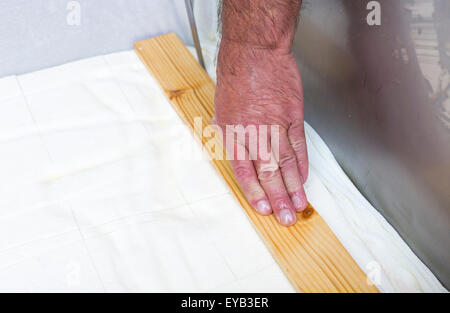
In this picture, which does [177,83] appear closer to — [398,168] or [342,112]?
[342,112]

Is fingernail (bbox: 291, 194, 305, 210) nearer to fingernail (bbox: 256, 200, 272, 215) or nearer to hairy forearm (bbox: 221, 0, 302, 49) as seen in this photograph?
fingernail (bbox: 256, 200, 272, 215)

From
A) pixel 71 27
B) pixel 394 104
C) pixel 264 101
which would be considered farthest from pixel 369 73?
pixel 71 27

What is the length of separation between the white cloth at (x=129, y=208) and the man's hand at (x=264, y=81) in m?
0.06

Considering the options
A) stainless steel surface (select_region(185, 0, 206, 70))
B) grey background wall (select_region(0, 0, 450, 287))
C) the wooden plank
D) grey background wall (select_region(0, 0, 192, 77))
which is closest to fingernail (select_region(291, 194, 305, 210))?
the wooden plank

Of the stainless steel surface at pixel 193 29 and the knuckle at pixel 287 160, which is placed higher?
the stainless steel surface at pixel 193 29

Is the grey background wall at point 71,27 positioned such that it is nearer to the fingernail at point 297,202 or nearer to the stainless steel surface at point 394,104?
the stainless steel surface at point 394,104

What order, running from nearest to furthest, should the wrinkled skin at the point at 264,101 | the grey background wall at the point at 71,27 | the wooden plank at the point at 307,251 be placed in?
1. the wooden plank at the point at 307,251
2. the wrinkled skin at the point at 264,101
3. the grey background wall at the point at 71,27

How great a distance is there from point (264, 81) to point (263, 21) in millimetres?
86

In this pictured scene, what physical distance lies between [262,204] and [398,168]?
0.21 metres

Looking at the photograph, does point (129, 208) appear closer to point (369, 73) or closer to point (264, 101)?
point (264, 101)

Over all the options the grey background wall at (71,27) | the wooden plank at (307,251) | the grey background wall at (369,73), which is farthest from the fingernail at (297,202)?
the grey background wall at (71,27)

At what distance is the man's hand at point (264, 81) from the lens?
66 centimetres

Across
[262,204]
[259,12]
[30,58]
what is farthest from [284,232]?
[30,58]

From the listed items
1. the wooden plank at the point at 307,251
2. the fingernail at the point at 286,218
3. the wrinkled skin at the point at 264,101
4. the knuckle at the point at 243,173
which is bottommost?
the wooden plank at the point at 307,251
